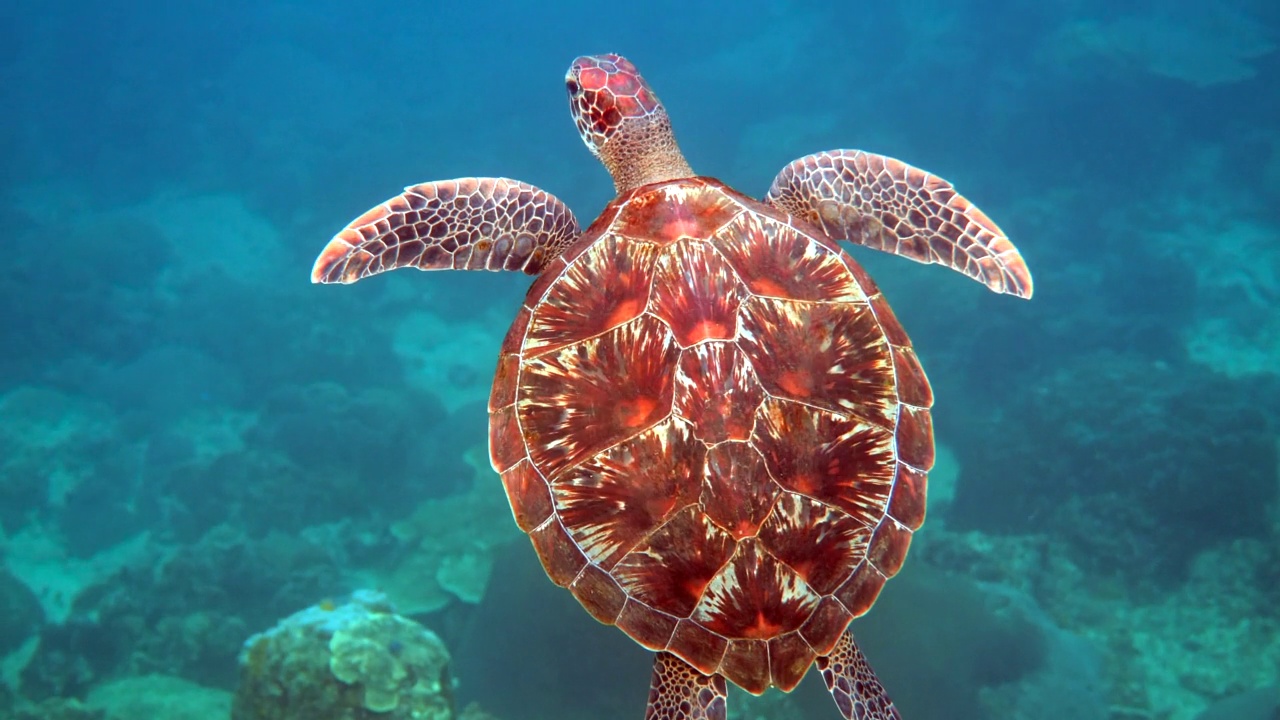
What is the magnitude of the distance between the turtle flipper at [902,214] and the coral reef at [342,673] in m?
4.43

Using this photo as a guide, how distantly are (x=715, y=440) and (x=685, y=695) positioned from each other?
972 mm

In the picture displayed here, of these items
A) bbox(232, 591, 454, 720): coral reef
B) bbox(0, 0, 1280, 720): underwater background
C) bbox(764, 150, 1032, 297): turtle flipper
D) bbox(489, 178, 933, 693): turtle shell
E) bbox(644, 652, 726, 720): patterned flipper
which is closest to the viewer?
bbox(489, 178, 933, 693): turtle shell

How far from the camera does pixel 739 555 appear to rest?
202 cm

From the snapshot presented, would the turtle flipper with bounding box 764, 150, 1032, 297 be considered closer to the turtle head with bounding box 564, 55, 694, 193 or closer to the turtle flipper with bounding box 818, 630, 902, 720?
the turtle head with bounding box 564, 55, 694, 193

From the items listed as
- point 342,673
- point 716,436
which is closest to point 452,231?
point 716,436

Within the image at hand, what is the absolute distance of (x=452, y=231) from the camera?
10.2 feet

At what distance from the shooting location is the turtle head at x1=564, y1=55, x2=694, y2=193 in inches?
139

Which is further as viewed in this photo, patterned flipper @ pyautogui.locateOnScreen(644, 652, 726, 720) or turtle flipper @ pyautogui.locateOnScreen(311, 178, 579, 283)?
turtle flipper @ pyautogui.locateOnScreen(311, 178, 579, 283)

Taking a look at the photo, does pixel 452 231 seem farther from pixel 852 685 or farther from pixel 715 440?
pixel 852 685

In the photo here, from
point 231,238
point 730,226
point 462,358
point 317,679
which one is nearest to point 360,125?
point 231,238

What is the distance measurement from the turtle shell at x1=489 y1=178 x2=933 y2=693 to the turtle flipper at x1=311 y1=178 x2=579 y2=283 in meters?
0.77

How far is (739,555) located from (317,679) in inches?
167

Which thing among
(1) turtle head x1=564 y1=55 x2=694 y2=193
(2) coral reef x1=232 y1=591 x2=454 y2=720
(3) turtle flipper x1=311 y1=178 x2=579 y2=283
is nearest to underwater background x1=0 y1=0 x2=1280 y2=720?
(2) coral reef x1=232 y1=591 x2=454 y2=720

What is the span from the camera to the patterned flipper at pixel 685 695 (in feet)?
7.50
